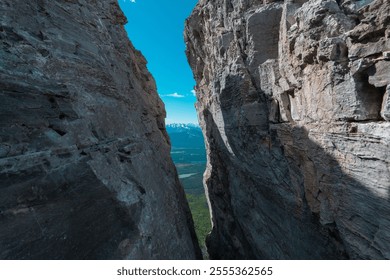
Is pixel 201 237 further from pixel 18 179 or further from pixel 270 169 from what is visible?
pixel 18 179

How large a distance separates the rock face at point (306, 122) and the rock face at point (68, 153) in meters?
6.24

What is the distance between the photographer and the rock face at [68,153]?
5.29 meters

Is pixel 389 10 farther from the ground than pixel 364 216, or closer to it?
farther from the ground

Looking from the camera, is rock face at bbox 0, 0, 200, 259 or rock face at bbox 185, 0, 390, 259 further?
rock face at bbox 185, 0, 390, 259

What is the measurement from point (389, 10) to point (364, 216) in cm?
607

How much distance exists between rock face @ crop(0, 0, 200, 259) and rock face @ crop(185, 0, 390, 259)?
6.24 metres

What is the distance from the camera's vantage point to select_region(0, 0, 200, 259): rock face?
5289mm

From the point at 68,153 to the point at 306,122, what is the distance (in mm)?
9218

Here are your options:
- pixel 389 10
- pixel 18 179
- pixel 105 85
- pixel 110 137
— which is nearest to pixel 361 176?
pixel 389 10

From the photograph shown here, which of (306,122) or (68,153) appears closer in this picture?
(68,153)

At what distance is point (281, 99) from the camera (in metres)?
9.56

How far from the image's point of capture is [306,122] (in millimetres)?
8164

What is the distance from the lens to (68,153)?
21.5 feet

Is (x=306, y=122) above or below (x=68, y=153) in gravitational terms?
above
